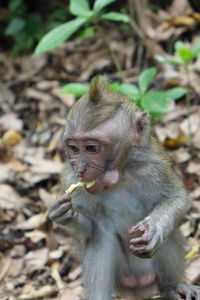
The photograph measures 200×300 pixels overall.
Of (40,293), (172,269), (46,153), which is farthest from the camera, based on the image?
(46,153)

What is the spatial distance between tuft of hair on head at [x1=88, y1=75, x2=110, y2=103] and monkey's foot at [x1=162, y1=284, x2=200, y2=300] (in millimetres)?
1761

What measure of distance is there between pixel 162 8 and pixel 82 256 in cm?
608

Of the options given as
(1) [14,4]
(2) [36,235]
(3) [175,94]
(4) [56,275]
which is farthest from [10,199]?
(1) [14,4]

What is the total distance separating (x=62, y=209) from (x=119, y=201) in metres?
0.64

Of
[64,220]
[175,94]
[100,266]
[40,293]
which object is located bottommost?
[40,293]

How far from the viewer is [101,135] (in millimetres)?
4898

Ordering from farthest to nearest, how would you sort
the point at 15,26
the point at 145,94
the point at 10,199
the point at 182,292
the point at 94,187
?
the point at 15,26 < the point at 10,199 < the point at 145,94 < the point at 182,292 < the point at 94,187

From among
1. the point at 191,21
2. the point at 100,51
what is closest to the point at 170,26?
the point at 191,21

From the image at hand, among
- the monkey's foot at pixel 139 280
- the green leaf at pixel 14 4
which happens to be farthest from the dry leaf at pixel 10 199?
the green leaf at pixel 14 4

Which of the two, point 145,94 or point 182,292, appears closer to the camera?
point 182,292

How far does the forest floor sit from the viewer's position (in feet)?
22.3

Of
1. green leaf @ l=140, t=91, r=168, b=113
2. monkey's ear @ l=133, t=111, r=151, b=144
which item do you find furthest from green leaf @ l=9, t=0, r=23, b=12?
monkey's ear @ l=133, t=111, r=151, b=144

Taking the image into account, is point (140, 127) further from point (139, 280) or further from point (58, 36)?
point (58, 36)

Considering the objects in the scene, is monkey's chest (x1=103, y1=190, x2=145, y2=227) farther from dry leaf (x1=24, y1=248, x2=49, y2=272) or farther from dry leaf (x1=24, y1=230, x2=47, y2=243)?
dry leaf (x1=24, y1=230, x2=47, y2=243)
